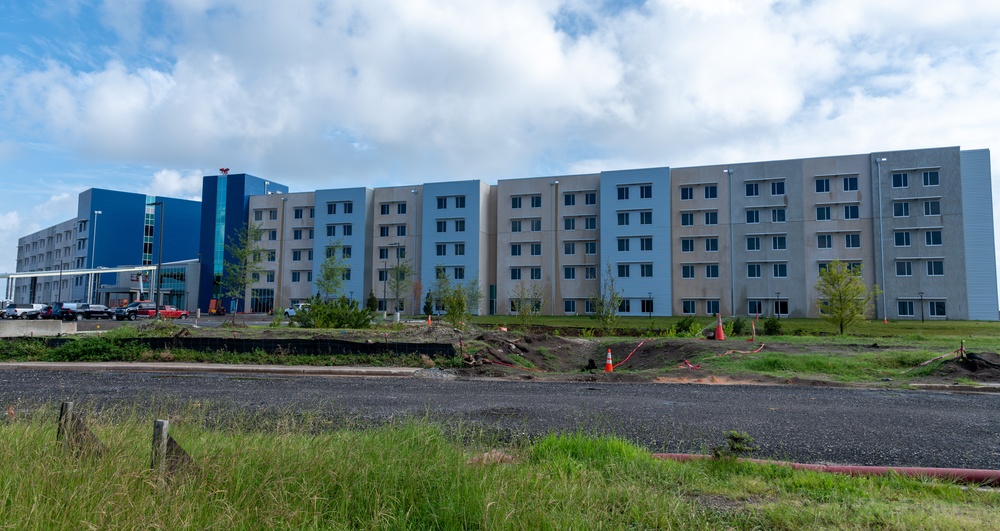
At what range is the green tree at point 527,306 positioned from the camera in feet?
132

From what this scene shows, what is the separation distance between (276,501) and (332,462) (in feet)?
2.44

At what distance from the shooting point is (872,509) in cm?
477

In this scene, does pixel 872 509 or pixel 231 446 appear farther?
pixel 231 446

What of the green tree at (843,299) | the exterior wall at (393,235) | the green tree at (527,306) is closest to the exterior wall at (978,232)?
the green tree at (843,299)

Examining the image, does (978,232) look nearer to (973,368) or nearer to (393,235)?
(973,368)

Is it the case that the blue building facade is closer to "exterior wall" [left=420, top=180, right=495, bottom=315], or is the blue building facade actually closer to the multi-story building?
the multi-story building

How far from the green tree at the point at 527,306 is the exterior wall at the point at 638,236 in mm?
9564

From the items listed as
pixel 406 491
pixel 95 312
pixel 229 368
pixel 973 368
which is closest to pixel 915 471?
pixel 406 491

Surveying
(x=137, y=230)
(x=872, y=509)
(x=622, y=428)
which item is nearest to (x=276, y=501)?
(x=872, y=509)

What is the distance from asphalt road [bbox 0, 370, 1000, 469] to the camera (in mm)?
7859

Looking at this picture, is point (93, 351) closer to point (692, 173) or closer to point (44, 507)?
point (44, 507)

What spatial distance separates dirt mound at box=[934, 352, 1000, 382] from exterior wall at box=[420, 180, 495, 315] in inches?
2381

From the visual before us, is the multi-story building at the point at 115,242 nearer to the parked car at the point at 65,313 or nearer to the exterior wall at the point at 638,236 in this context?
the parked car at the point at 65,313

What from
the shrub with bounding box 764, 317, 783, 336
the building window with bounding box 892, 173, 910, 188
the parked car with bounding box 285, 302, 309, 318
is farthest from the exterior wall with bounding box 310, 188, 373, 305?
the building window with bounding box 892, 173, 910, 188
